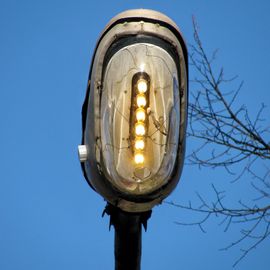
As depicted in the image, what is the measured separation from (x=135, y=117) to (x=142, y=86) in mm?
160

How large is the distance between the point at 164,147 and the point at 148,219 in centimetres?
38

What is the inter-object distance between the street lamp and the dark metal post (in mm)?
53

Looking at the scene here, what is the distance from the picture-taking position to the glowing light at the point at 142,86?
2.27 m

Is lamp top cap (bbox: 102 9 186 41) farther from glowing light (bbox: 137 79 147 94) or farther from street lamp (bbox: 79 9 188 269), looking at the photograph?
glowing light (bbox: 137 79 147 94)

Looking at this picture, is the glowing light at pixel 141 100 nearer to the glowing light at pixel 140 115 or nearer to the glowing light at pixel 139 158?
the glowing light at pixel 140 115

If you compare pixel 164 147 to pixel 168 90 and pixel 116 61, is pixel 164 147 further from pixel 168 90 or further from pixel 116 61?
pixel 116 61

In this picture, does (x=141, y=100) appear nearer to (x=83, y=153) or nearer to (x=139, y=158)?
(x=139, y=158)

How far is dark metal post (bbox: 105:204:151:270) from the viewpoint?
92.9 inches

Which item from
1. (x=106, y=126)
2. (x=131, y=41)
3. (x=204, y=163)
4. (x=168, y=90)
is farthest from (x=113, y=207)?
(x=204, y=163)

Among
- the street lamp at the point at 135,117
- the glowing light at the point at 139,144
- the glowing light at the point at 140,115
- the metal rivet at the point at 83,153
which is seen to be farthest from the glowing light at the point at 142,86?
the metal rivet at the point at 83,153

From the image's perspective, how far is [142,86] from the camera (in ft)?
7.48

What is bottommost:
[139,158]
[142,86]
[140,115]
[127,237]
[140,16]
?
[127,237]

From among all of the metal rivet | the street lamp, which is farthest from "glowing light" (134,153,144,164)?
the metal rivet

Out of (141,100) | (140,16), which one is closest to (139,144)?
(141,100)
